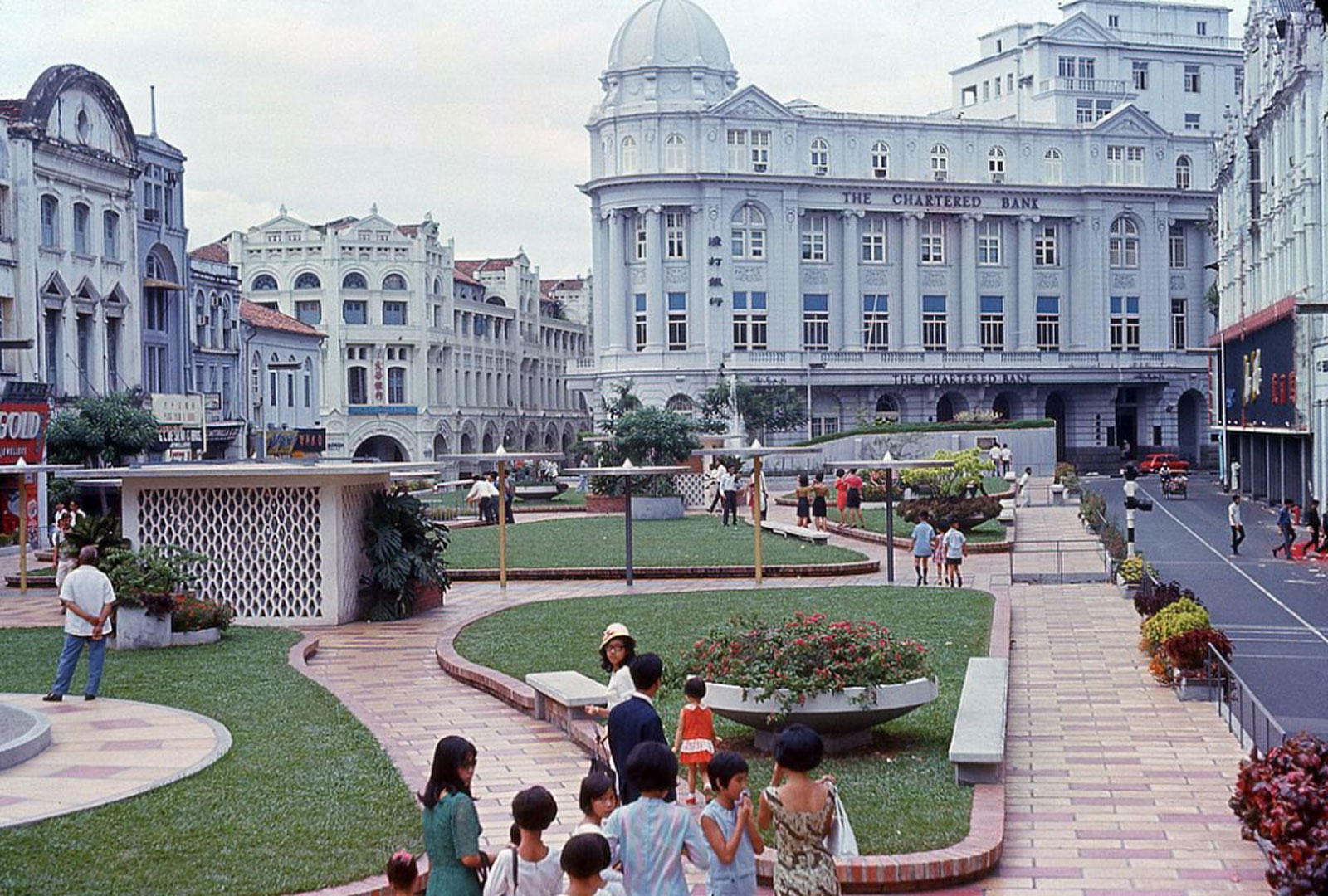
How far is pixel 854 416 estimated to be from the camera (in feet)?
295

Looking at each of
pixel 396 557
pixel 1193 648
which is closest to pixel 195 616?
pixel 396 557

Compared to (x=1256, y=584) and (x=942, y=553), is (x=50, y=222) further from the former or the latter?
(x=1256, y=584)

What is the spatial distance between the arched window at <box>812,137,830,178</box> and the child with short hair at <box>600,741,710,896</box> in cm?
8256

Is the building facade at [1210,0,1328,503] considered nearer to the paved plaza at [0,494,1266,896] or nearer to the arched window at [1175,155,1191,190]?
the arched window at [1175,155,1191,190]

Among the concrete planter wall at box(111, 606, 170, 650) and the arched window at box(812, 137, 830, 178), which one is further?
the arched window at box(812, 137, 830, 178)

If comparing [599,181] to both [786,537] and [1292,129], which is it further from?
[786,537]

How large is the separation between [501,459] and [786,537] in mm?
14339

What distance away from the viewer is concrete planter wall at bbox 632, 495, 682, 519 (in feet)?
167

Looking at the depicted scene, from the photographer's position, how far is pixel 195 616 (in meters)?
23.2

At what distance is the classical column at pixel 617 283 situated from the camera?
3460 inches

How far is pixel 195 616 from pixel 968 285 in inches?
2888

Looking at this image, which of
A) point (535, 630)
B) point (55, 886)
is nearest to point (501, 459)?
point (535, 630)

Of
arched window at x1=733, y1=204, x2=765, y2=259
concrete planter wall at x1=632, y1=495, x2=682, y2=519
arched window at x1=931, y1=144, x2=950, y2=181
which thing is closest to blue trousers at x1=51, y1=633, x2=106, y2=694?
concrete planter wall at x1=632, y1=495, x2=682, y2=519

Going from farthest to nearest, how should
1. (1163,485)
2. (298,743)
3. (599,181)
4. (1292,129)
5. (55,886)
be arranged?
(599,181) → (1163,485) → (1292,129) → (298,743) → (55,886)
